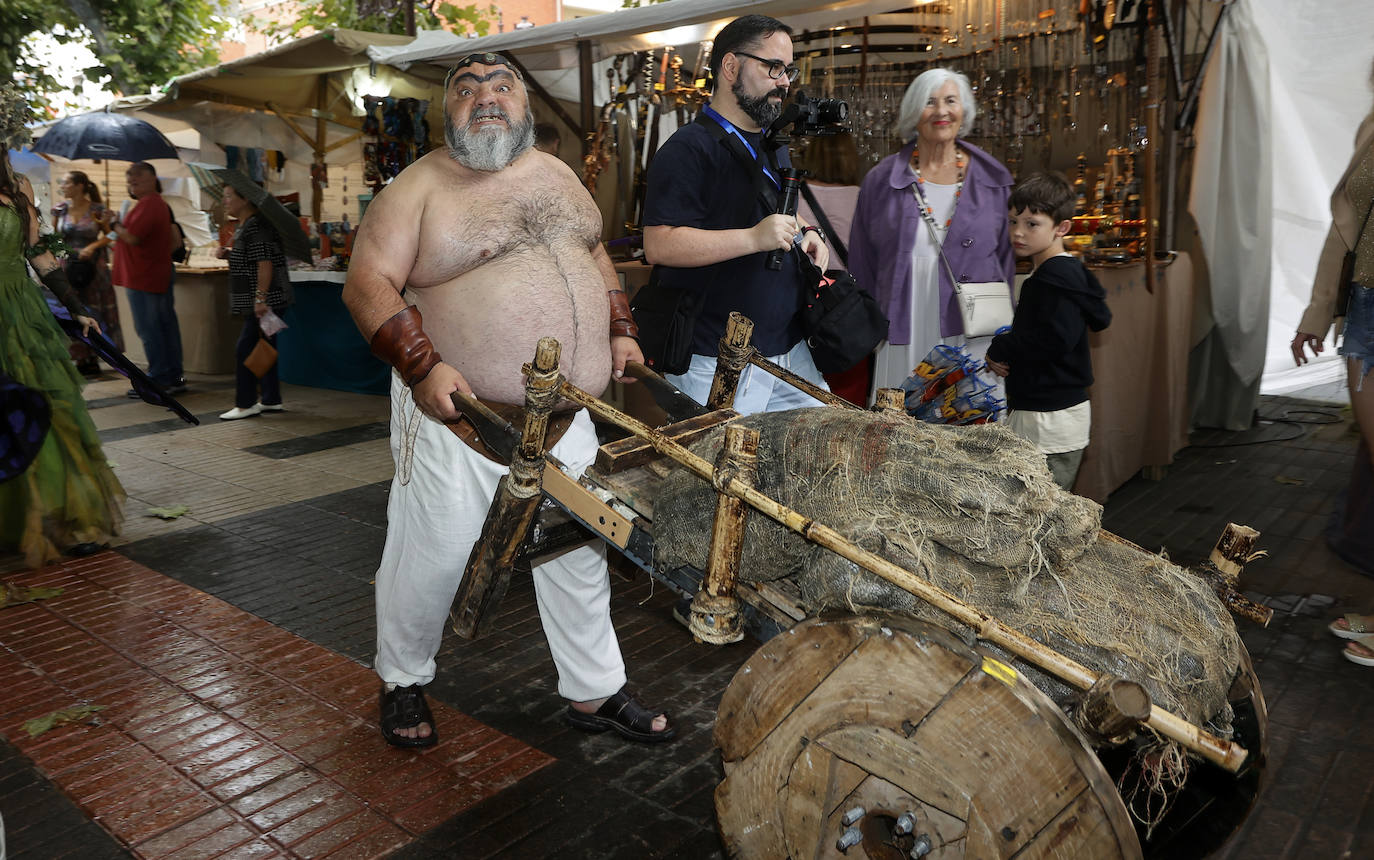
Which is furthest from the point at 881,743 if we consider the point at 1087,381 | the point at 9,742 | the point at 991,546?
the point at 9,742

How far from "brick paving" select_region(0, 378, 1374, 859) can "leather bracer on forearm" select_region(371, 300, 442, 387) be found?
1031 millimetres

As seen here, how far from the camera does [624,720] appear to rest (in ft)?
10.2

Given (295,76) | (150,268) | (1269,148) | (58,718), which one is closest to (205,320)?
(150,268)

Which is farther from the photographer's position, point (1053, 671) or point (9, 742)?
point (9, 742)

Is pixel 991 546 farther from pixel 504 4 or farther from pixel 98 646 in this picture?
pixel 504 4

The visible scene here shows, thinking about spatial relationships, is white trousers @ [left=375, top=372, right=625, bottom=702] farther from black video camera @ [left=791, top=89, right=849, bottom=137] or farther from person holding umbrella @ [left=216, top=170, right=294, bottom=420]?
person holding umbrella @ [left=216, top=170, right=294, bottom=420]

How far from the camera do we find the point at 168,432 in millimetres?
7867

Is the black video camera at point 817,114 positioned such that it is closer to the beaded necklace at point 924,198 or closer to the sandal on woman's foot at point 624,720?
the beaded necklace at point 924,198

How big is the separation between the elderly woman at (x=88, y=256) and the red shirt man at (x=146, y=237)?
1448 mm

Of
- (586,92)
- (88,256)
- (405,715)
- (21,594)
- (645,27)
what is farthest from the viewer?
(88,256)

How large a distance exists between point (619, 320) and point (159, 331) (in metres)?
7.88

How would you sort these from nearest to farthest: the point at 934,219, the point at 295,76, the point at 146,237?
the point at 934,219
the point at 146,237
the point at 295,76

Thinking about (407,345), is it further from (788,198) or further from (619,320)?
(788,198)

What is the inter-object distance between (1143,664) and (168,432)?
26.1 feet
